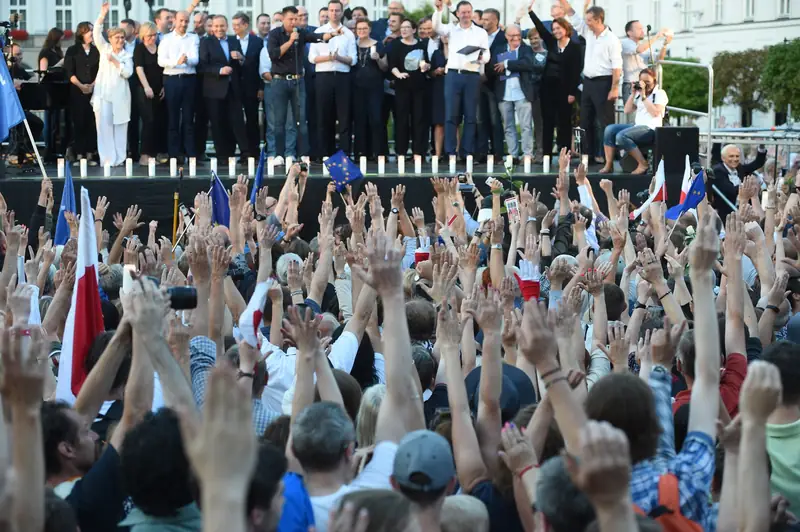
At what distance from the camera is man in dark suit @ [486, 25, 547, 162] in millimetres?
15570

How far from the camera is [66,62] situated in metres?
15.5

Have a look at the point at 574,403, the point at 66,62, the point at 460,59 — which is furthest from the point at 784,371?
the point at 66,62

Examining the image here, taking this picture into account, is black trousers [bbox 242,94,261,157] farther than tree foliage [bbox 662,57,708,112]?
No

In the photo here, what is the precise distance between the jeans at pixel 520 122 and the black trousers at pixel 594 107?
66cm

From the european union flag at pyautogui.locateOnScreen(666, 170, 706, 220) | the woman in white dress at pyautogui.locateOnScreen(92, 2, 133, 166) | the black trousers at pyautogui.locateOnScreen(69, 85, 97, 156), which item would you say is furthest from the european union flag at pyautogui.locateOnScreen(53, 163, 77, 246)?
the black trousers at pyautogui.locateOnScreen(69, 85, 97, 156)

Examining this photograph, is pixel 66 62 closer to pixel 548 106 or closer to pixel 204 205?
pixel 548 106

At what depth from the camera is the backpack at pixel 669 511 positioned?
336 cm

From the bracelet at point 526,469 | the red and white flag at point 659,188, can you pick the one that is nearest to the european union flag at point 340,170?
the red and white flag at point 659,188

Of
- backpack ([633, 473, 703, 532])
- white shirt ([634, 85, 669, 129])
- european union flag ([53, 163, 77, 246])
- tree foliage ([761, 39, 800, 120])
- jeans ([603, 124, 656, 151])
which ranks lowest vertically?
backpack ([633, 473, 703, 532])

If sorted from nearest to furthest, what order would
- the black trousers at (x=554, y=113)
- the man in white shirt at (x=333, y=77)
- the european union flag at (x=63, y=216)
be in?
the european union flag at (x=63, y=216) < the man in white shirt at (x=333, y=77) < the black trousers at (x=554, y=113)

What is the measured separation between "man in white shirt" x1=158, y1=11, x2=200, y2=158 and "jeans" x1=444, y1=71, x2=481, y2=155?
120 inches

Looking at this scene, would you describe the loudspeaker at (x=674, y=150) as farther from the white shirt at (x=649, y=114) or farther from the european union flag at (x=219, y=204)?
the european union flag at (x=219, y=204)

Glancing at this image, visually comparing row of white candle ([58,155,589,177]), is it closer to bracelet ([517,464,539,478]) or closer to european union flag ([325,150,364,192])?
european union flag ([325,150,364,192])

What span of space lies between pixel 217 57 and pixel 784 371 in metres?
11.8
